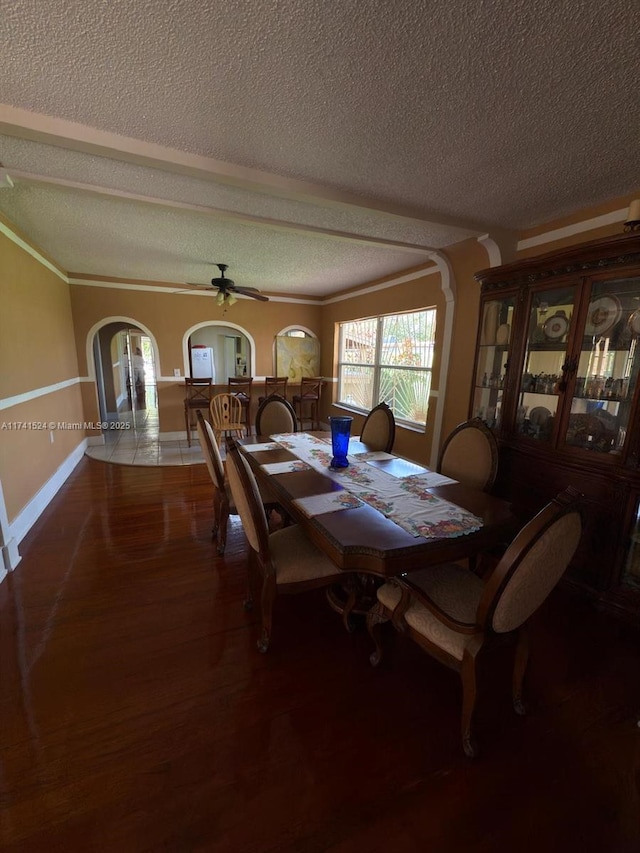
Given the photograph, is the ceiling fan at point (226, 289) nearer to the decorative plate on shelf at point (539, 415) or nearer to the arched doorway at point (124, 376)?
the arched doorway at point (124, 376)

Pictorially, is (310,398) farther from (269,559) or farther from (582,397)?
(269,559)

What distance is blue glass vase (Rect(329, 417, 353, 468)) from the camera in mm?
2203

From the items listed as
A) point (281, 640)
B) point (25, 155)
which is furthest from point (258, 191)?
point (281, 640)

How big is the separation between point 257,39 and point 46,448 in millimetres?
3630

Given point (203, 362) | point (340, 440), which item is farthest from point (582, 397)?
point (203, 362)

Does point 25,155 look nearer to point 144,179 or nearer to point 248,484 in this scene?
point 144,179

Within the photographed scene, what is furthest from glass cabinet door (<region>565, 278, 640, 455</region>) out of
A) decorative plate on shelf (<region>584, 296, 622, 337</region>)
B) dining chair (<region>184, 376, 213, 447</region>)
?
dining chair (<region>184, 376, 213, 447</region>)

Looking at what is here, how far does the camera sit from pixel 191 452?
16.3ft

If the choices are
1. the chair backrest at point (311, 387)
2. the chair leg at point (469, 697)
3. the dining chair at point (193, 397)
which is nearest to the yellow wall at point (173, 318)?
the dining chair at point (193, 397)

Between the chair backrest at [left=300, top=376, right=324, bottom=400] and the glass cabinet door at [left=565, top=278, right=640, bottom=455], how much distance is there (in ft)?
14.1

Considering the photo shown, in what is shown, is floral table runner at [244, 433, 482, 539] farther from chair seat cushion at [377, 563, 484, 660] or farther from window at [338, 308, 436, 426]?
window at [338, 308, 436, 426]

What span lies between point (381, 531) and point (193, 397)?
4.69 meters

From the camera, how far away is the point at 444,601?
1.39 m

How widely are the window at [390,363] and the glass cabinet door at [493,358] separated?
109cm
